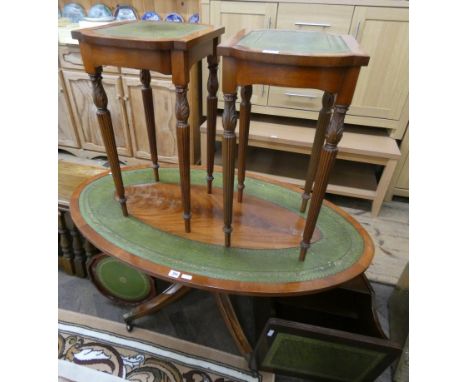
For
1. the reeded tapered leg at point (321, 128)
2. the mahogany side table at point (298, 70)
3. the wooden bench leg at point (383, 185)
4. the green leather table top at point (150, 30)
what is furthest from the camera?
the wooden bench leg at point (383, 185)

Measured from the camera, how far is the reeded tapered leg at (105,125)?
78cm

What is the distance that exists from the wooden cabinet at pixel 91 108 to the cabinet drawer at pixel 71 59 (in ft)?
0.11

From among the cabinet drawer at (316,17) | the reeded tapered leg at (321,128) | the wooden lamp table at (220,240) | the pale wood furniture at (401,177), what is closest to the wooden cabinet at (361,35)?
the cabinet drawer at (316,17)

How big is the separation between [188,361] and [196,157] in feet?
4.53

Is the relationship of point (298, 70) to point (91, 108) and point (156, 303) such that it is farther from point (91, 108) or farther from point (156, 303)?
point (91, 108)

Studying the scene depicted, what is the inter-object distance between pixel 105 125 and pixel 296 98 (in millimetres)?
1179

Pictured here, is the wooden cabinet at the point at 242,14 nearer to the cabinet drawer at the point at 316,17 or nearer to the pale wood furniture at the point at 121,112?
the cabinet drawer at the point at 316,17

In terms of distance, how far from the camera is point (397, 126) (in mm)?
1652

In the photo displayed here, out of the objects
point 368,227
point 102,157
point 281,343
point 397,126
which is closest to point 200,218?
point 281,343

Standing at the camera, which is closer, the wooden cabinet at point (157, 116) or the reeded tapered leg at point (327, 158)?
the reeded tapered leg at point (327, 158)

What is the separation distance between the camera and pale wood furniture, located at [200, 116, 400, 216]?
62.6 inches

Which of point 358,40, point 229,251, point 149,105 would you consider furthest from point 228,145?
point 358,40

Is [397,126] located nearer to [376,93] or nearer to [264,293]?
[376,93]

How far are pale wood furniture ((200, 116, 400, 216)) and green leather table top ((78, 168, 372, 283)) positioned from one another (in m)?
0.70
